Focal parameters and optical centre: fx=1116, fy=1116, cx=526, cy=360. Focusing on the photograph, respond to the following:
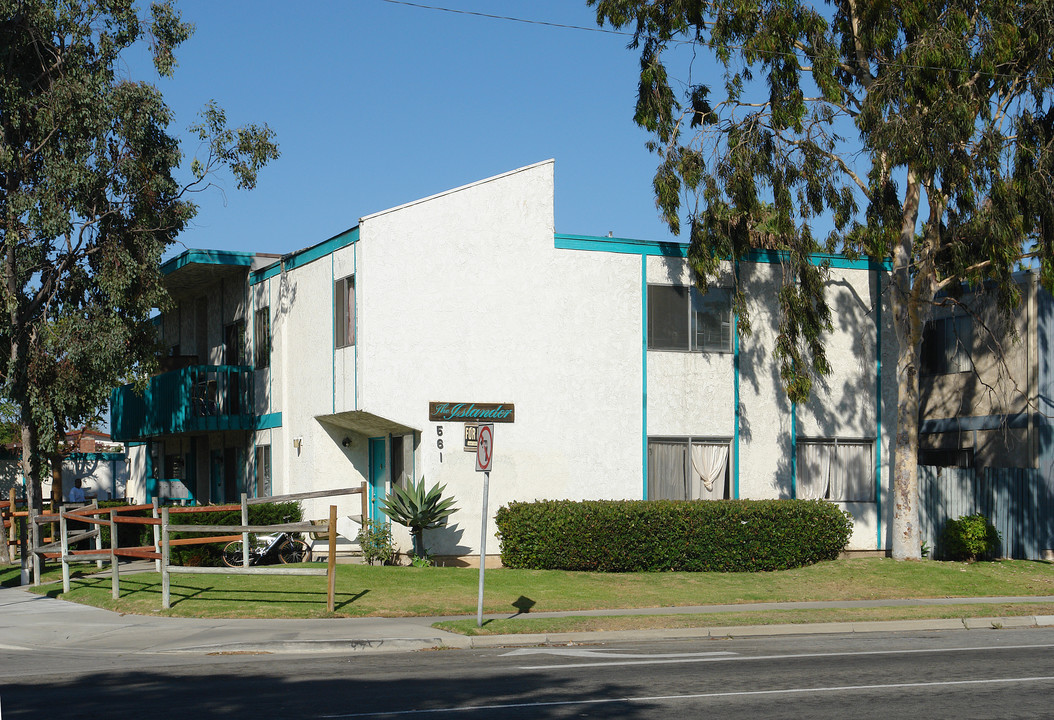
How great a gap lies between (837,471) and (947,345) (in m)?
4.58

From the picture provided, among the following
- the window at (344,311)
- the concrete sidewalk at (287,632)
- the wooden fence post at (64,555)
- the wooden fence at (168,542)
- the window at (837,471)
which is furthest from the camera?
the window at (837,471)

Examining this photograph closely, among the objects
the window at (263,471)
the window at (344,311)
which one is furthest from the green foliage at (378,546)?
the window at (263,471)

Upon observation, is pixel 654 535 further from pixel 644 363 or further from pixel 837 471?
pixel 837 471

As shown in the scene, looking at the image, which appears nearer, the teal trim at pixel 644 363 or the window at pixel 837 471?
the teal trim at pixel 644 363

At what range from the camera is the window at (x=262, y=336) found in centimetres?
2636

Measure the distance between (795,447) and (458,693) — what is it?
52.9ft

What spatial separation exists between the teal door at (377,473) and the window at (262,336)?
12.9 feet

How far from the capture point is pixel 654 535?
69.8 ft

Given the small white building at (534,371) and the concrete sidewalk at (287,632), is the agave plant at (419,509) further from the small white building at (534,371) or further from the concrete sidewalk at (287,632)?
the concrete sidewalk at (287,632)

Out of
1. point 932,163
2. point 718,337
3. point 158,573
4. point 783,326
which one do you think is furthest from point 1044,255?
point 158,573

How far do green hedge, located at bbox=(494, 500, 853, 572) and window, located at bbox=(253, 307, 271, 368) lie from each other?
7.88 m

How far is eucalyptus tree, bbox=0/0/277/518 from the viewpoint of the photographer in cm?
2292

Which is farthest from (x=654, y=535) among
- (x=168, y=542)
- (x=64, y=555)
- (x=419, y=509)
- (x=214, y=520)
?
(x=64, y=555)

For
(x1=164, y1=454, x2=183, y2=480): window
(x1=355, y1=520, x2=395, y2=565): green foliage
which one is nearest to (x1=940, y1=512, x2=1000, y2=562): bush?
(x1=355, y1=520, x2=395, y2=565): green foliage
